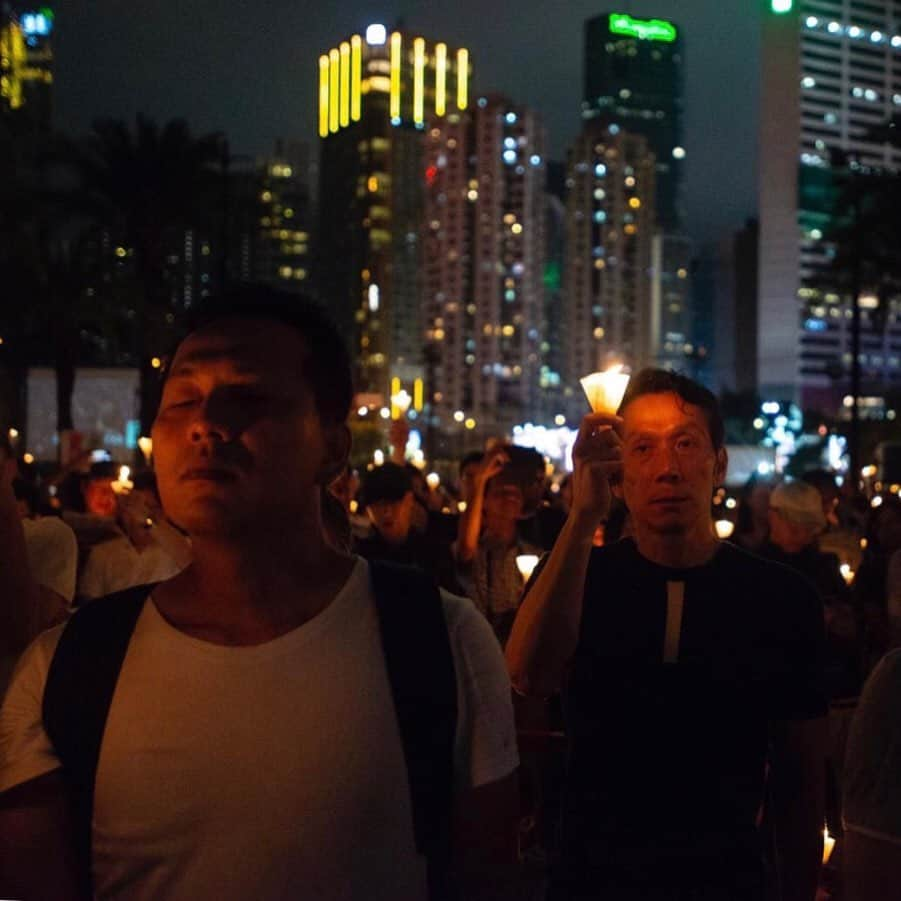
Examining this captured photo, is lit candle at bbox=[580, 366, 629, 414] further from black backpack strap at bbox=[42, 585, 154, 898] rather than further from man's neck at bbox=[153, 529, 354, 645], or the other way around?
black backpack strap at bbox=[42, 585, 154, 898]

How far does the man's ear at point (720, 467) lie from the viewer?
3830 millimetres

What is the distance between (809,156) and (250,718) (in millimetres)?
166368

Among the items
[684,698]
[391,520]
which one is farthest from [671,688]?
[391,520]

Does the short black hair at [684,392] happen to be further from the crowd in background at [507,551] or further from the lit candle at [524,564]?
the lit candle at [524,564]

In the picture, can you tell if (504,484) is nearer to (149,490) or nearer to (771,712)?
(149,490)

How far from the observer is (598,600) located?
11.6 feet

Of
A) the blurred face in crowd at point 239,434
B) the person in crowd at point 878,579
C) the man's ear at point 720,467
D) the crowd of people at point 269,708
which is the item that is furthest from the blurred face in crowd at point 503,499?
the blurred face in crowd at point 239,434

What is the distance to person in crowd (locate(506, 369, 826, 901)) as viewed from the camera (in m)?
3.19

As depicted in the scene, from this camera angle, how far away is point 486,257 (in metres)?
A: 165

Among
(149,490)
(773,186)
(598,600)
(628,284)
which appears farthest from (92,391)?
(628,284)

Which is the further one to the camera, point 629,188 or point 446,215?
point 629,188

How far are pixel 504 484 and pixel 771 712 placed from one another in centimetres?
430

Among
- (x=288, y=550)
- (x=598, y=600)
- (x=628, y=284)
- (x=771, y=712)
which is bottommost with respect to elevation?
(x=771, y=712)

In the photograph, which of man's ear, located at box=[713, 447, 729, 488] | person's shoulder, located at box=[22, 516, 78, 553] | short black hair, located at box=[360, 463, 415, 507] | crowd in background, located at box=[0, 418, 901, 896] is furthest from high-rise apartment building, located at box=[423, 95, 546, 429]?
man's ear, located at box=[713, 447, 729, 488]
